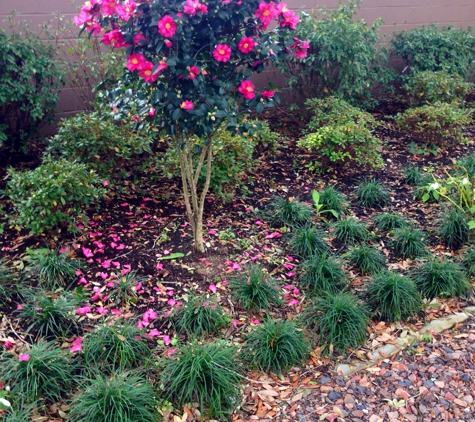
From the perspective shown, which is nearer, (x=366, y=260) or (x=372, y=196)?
(x=366, y=260)

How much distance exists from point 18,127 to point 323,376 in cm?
392

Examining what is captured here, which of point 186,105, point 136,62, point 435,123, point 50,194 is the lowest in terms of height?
point 435,123

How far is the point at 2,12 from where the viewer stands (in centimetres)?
510

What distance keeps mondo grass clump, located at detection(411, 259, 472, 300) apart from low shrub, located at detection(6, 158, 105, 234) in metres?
2.54

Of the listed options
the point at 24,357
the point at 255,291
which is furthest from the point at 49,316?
the point at 255,291

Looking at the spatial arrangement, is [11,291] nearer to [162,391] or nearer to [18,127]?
[162,391]

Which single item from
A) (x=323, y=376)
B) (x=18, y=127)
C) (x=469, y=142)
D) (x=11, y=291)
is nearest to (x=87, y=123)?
(x=18, y=127)

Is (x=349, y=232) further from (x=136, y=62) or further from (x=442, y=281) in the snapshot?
(x=136, y=62)

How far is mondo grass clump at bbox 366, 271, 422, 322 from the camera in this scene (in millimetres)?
3402

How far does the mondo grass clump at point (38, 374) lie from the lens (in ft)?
8.61

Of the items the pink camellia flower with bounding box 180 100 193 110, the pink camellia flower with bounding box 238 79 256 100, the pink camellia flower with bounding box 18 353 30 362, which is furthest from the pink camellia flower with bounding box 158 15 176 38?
the pink camellia flower with bounding box 18 353 30 362

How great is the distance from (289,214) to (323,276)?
93 centimetres

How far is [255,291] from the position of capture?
341 cm

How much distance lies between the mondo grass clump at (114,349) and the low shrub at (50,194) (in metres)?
1.12
